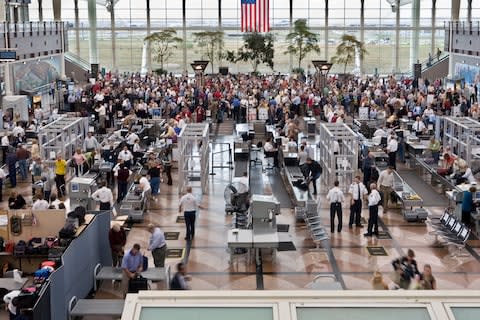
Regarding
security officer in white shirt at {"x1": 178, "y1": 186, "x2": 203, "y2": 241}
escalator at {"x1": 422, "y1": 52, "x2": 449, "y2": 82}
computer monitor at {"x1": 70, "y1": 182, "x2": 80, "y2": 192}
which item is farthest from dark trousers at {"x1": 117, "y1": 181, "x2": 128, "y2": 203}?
escalator at {"x1": 422, "y1": 52, "x2": 449, "y2": 82}

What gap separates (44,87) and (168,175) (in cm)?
2157

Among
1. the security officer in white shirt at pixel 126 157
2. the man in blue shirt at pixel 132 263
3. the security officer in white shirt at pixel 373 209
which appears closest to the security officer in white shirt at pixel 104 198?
the man in blue shirt at pixel 132 263

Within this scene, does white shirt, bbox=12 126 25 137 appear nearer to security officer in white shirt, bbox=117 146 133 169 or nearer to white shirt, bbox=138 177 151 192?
security officer in white shirt, bbox=117 146 133 169

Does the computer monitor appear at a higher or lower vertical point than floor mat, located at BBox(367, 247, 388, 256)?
higher

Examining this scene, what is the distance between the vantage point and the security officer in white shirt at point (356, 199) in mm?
14922

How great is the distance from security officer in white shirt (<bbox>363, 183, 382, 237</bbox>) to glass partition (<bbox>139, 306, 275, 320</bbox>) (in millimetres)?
11903

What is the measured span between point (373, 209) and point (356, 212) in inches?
36.6

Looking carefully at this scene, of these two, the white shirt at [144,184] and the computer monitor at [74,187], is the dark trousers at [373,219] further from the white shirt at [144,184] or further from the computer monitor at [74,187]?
the computer monitor at [74,187]

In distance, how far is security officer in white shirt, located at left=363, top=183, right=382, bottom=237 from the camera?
14.3 m

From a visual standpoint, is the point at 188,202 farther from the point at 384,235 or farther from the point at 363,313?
the point at 363,313

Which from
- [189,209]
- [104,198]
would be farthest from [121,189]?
[189,209]

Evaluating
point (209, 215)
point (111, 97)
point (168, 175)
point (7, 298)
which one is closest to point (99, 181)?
point (168, 175)

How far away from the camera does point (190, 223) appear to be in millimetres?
14430

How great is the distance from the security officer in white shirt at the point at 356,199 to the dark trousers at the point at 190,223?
337 centimetres
